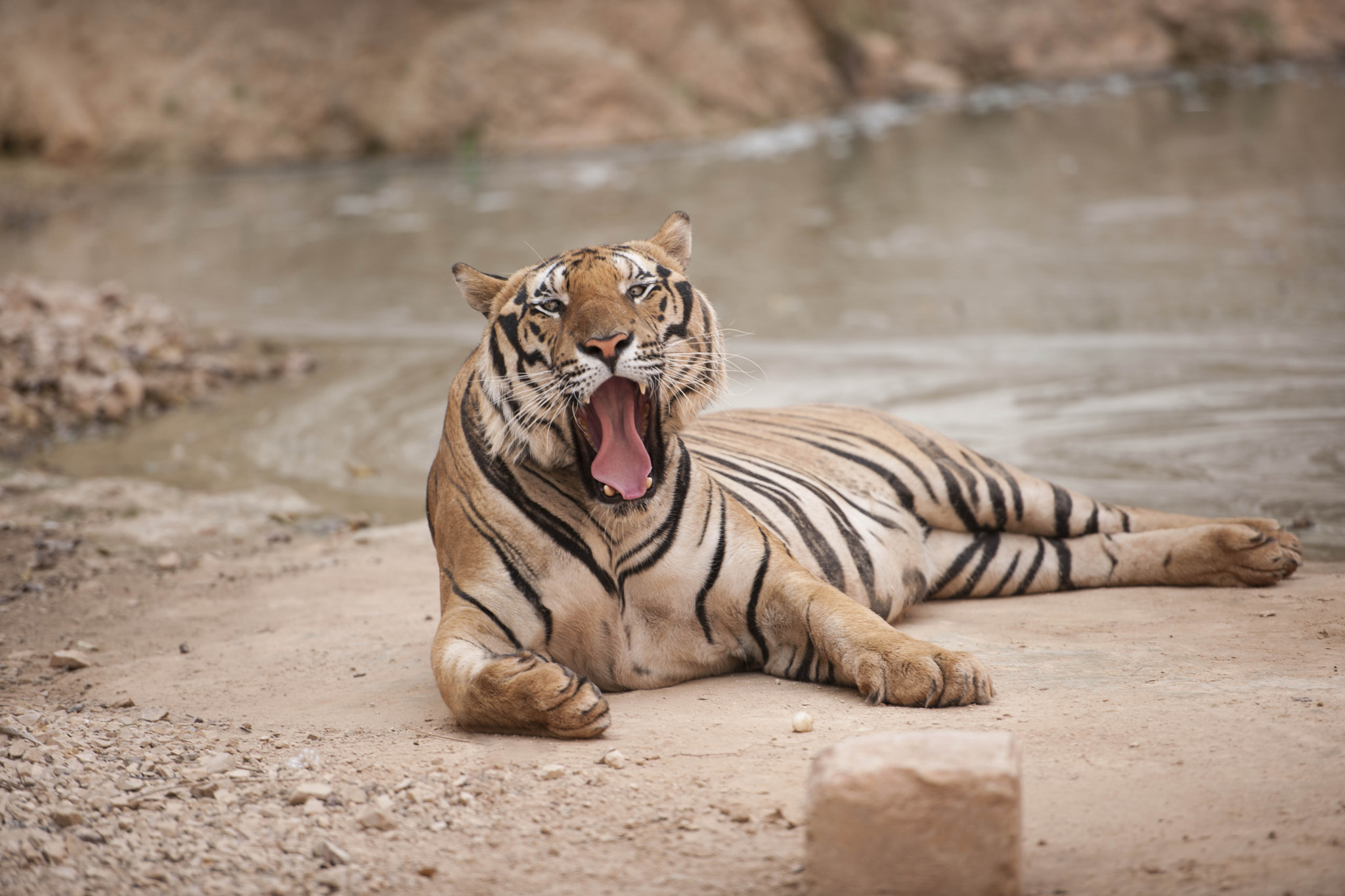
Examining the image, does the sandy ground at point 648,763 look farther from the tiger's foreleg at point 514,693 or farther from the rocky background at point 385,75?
the rocky background at point 385,75

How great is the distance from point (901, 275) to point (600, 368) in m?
6.95

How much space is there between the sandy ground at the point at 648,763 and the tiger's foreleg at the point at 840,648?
0.07m

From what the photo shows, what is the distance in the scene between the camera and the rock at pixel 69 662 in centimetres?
394

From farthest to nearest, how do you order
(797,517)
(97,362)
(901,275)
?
1. (901,275)
2. (97,362)
3. (797,517)

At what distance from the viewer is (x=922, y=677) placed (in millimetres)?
2961

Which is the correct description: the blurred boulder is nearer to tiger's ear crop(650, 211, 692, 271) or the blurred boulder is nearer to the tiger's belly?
the tiger's belly

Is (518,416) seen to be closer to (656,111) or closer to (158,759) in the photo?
(158,759)

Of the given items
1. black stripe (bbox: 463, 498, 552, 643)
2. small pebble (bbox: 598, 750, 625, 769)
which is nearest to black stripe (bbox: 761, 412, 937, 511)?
black stripe (bbox: 463, 498, 552, 643)

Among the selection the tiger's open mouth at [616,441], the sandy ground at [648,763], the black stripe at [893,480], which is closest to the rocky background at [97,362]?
the sandy ground at [648,763]

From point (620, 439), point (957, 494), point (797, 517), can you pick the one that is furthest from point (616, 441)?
point (957, 494)

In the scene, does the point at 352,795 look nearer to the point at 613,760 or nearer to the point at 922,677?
the point at 613,760

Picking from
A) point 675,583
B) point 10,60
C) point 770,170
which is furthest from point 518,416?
point 10,60

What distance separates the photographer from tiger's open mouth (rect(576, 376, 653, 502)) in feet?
10.1

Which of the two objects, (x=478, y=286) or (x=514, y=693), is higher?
(x=478, y=286)
